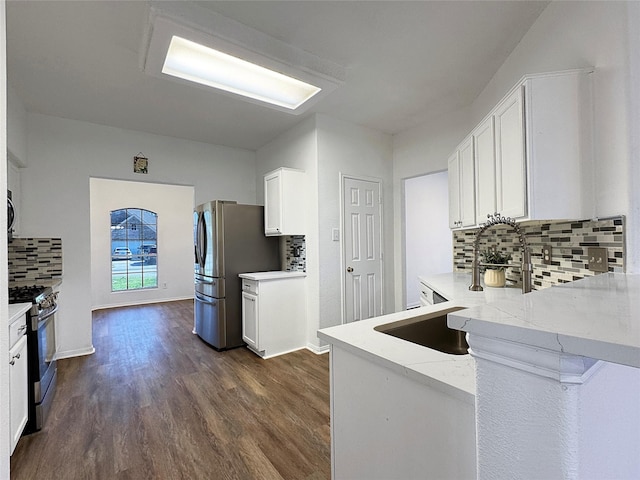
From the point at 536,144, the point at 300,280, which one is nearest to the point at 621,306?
the point at 536,144

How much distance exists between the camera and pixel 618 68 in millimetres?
1334

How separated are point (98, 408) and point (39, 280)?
170cm

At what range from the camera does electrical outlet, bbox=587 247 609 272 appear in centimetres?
141

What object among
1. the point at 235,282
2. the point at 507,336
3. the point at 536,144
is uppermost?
the point at 536,144

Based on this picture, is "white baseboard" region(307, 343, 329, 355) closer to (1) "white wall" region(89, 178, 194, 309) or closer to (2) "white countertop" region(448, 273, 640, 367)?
(2) "white countertop" region(448, 273, 640, 367)

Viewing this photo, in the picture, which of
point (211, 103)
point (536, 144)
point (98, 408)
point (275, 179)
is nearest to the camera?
point (536, 144)

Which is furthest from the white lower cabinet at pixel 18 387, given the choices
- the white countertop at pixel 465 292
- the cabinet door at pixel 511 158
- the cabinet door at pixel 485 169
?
the cabinet door at pixel 485 169

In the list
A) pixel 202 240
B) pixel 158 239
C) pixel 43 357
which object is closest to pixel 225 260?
pixel 202 240

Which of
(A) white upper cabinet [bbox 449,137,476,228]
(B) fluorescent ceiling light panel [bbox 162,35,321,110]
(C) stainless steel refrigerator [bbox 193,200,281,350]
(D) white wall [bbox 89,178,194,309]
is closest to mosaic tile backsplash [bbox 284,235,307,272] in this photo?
(C) stainless steel refrigerator [bbox 193,200,281,350]

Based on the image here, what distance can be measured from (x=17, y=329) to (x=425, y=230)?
5287mm

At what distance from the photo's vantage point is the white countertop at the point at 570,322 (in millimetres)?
458

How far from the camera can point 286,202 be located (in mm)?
3432

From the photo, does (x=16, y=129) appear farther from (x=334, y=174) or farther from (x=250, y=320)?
(x=334, y=174)

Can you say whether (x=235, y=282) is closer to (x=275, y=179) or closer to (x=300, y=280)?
(x=300, y=280)
